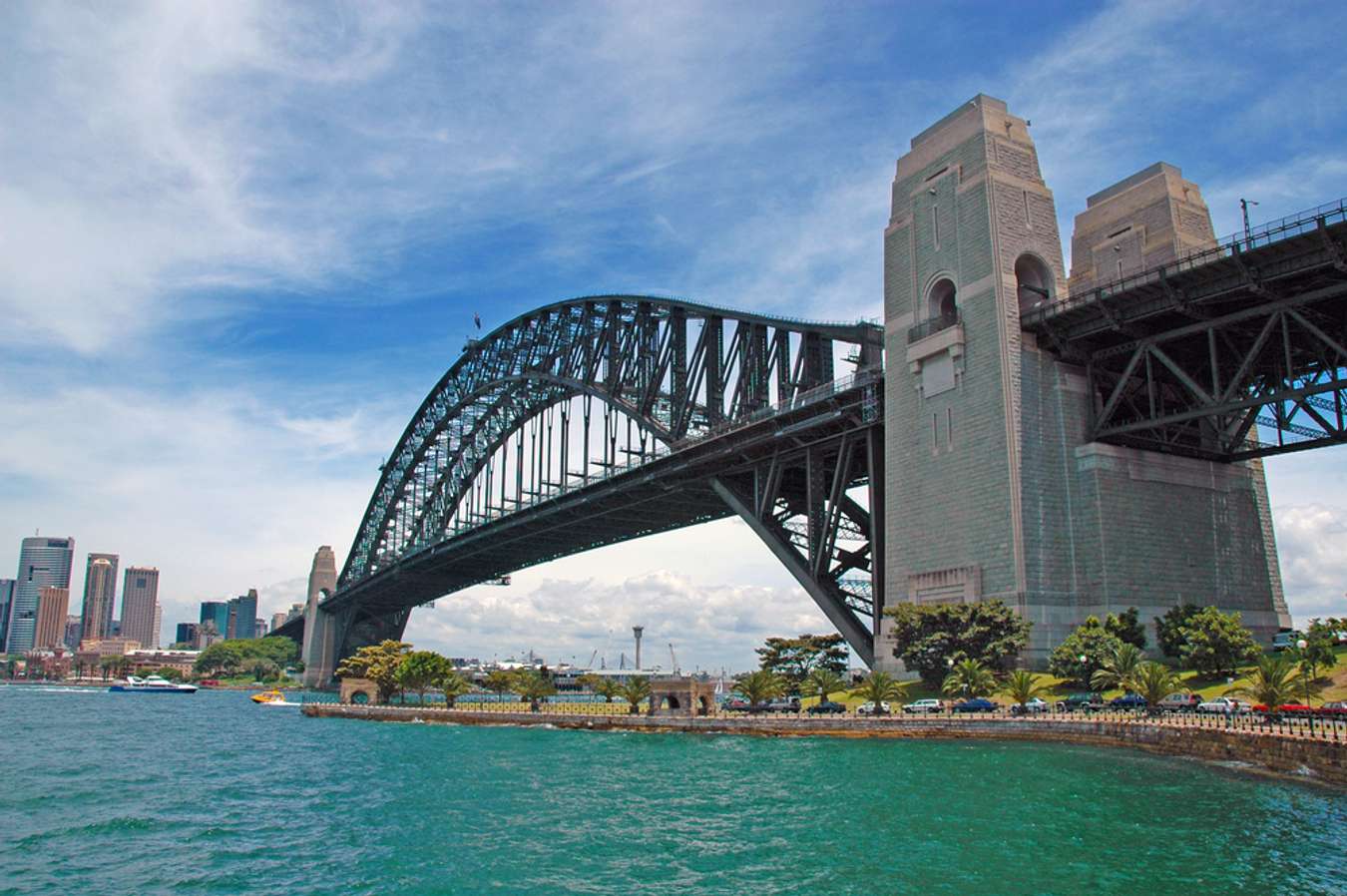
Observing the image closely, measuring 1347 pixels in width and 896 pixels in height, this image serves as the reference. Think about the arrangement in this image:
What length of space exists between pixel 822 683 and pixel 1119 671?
65.2 feet

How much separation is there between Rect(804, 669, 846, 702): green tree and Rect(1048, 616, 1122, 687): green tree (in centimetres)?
1601

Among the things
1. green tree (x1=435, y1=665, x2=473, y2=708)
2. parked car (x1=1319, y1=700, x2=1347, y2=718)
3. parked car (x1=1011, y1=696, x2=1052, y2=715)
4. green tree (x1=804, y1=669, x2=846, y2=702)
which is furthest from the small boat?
parked car (x1=1319, y1=700, x2=1347, y2=718)

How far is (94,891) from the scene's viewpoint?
25.1 m

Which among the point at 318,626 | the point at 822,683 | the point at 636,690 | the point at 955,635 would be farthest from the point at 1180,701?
the point at 318,626

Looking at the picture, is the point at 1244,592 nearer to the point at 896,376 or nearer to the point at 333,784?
the point at 896,376

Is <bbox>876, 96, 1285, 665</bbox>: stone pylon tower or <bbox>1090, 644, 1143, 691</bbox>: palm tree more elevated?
<bbox>876, 96, 1285, 665</bbox>: stone pylon tower

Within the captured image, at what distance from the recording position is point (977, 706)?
50469 millimetres

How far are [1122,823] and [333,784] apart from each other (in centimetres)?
3071

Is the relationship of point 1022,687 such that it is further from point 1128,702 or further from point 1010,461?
point 1010,461

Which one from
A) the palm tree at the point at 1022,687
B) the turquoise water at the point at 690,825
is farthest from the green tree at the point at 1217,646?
the turquoise water at the point at 690,825

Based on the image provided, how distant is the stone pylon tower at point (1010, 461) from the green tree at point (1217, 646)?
158 inches

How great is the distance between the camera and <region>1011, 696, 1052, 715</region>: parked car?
47875 mm

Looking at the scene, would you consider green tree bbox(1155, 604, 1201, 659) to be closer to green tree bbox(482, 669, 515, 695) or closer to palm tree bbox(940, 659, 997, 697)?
palm tree bbox(940, 659, 997, 697)

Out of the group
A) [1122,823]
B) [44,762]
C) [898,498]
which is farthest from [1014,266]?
[44,762]
